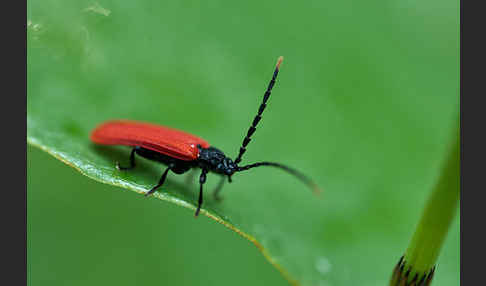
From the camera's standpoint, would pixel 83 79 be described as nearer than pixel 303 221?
Yes

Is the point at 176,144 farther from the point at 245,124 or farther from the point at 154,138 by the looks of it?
the point at 245,124

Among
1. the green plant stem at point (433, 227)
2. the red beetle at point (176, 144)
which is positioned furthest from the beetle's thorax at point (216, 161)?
the green plant stem at point (433, 227)

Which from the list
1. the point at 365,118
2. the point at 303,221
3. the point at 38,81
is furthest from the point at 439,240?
the point at 38,81

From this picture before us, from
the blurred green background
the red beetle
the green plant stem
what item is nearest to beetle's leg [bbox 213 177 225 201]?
the red beetle

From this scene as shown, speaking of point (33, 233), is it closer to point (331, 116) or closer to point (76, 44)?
point (76, 44)

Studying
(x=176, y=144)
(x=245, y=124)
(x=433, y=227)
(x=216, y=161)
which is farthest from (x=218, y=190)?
(x=433, y=227)

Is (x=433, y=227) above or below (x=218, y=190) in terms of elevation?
above
